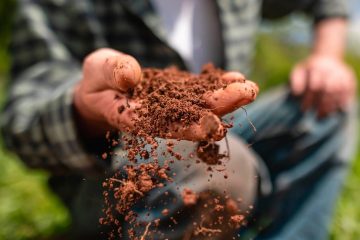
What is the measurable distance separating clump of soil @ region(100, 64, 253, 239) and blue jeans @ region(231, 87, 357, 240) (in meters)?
0.55

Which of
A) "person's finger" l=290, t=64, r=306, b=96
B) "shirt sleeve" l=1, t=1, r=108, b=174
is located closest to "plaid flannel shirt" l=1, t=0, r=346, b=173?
"shirt sleeve" l=1, t=1, r=108, b=174

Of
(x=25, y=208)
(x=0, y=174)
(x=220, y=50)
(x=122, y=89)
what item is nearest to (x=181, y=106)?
(x=122, y=89)

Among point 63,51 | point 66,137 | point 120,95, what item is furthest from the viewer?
point 63,51

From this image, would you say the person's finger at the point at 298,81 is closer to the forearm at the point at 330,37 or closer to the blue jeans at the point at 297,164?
the blue jeans at the point at 297,164

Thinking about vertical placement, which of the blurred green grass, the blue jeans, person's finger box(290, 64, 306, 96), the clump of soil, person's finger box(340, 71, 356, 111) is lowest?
the blurred green grass

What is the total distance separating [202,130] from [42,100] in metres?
0.65

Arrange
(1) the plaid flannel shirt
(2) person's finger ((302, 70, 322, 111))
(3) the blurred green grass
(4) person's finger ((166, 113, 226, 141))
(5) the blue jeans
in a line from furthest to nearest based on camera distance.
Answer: (3) the blurred green grass < (2) person's finger ((302, 70, 322, 111)) < (5) the blue jeans < (1) the plaid flannel shirt < (4) person's finger ((166, 113, 226, 141))

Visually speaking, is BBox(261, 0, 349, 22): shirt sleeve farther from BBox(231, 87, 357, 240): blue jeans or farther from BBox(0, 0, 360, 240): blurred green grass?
BBox(0, 0, 360, 240): blurred green grass

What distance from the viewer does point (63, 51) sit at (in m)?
1.40

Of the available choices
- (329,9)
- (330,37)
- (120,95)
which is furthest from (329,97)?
(120,95)

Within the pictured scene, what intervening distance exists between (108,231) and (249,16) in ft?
3.64

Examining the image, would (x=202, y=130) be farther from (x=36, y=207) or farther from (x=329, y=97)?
(x=36, y=207)

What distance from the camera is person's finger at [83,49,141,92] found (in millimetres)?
762

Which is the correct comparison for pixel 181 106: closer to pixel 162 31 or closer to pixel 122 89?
pixel 122 89
